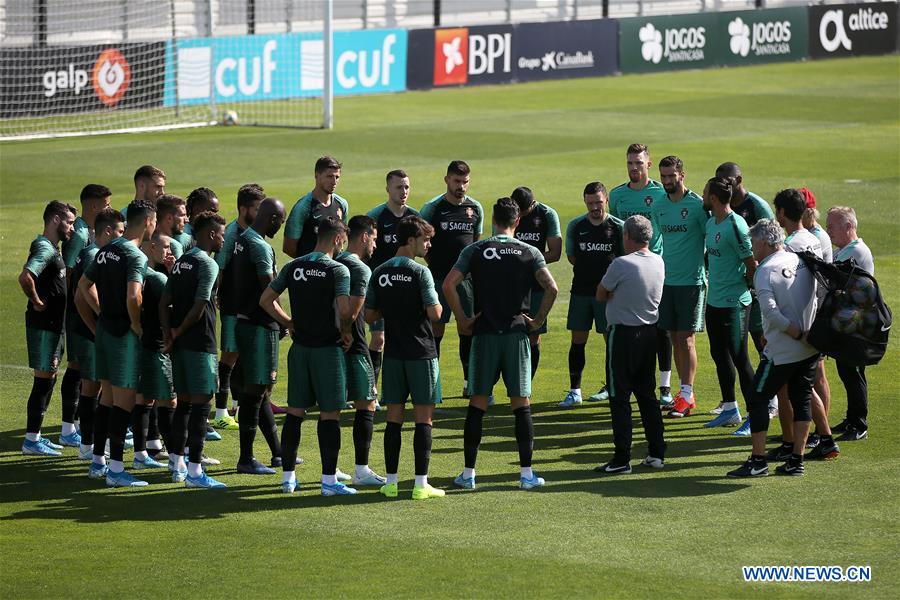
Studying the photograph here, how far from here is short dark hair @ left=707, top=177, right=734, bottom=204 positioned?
12.4 m

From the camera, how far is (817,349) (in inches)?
431

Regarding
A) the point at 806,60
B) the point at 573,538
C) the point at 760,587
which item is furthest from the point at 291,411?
the point at 806,60

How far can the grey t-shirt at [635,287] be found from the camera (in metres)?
11.2

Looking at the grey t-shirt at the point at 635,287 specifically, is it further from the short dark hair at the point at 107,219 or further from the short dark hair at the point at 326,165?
the short dark hair at the point at 107,219

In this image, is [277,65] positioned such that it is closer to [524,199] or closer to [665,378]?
[524,199]

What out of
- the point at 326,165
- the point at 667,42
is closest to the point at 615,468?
the point at 326,165

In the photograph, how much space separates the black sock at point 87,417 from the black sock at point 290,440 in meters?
2.02

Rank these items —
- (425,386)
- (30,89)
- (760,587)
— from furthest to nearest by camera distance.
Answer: (30,89) < (425,386) < (760,587)

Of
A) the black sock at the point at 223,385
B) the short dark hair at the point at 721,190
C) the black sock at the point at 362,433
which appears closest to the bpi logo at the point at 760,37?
the short dark hair at the point at 721,190

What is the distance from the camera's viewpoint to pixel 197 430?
10812 mm

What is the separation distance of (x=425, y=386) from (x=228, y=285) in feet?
6.48

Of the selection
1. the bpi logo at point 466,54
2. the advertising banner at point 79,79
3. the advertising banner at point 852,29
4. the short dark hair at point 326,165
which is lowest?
the short dark hair at point 326,165

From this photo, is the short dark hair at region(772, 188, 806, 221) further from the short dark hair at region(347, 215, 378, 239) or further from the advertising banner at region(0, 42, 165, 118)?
the advertising banner at region(0, 42, 165, 118)

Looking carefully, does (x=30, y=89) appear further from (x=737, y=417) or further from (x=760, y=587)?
(x=760, y=587)
